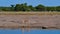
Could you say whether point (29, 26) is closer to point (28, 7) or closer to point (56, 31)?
point (56, 31)

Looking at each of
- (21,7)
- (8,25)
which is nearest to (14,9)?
(21,7)

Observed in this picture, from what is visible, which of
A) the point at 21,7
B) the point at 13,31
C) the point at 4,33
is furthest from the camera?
the point at 21,7

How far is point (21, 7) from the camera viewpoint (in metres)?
51.0

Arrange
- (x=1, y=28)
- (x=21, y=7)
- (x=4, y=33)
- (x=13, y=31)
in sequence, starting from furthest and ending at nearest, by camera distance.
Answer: (x=21, y=7)
(x=1, y=28)
(x=13, y=31)
(x=4, y=33)

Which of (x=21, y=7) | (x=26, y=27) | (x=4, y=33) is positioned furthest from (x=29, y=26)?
(x=21, y=7)

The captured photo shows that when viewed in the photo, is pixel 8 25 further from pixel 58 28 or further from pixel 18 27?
pixel 58 28

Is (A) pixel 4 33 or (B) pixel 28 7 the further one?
(B) pixel 28 7

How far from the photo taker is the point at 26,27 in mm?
23891

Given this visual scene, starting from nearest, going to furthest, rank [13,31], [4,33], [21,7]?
[4,33] < [13,31] < [21,7]

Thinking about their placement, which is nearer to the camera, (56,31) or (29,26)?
(56,31)

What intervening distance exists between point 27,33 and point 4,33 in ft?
5.42

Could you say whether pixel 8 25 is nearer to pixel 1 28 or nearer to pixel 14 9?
pixel 1 28

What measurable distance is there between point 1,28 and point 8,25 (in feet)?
4.54

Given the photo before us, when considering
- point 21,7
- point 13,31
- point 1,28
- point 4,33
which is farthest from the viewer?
point 21,7
